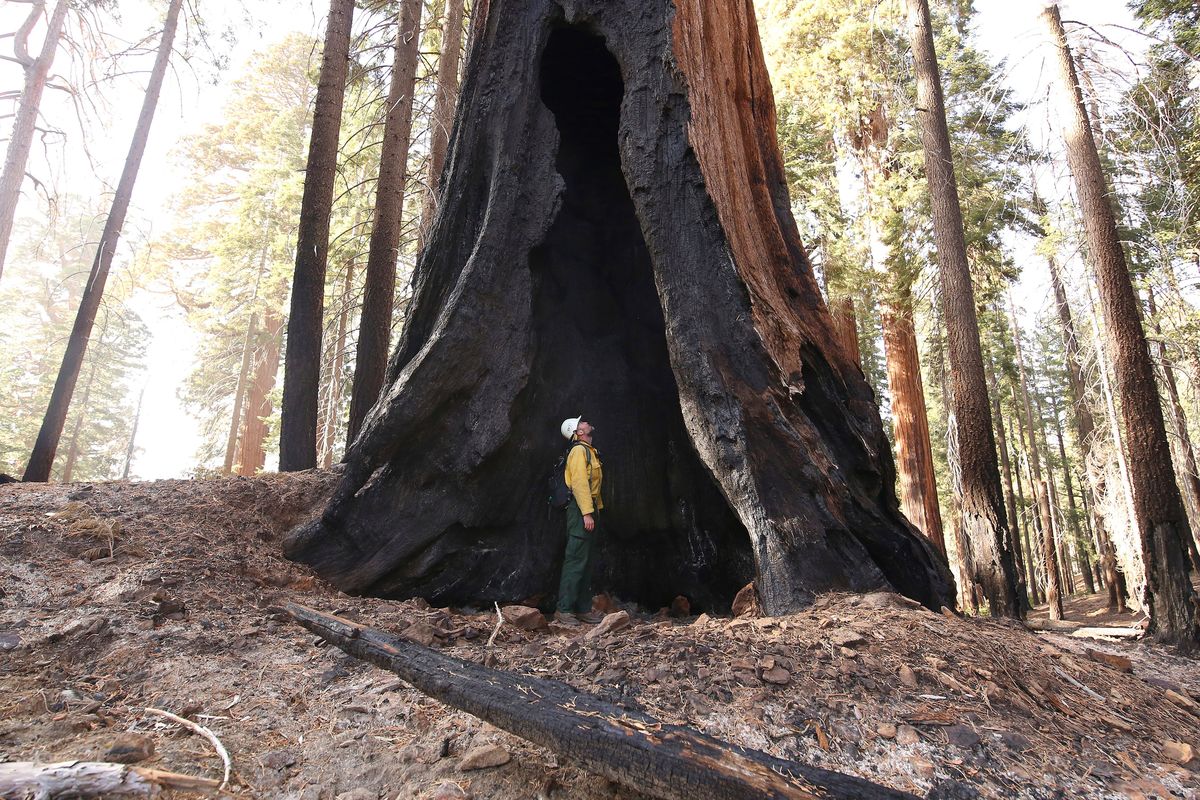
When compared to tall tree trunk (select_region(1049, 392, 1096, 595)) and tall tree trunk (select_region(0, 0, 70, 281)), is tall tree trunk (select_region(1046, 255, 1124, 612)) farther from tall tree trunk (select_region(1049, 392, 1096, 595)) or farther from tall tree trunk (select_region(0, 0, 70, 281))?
tall tree trunk (select_region(0, 0, 70, 281))

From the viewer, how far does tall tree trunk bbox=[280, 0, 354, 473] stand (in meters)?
7.94

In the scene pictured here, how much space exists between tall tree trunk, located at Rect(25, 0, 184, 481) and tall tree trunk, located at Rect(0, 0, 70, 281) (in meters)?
4.20

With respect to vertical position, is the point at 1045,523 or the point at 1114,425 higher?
the point at 1114,425

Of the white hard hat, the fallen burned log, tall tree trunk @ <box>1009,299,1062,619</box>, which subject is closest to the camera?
the fallen burned log

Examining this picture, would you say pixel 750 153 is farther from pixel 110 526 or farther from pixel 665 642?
pixel 110 526

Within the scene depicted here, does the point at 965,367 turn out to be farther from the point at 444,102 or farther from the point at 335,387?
the point at 335,387

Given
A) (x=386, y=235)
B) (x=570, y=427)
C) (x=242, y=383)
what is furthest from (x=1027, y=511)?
(x=242, y=383)

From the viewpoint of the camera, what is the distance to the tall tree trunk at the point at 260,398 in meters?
17.7

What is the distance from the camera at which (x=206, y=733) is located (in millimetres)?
2689

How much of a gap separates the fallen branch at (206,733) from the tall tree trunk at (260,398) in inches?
609

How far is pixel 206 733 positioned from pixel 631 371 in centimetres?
500

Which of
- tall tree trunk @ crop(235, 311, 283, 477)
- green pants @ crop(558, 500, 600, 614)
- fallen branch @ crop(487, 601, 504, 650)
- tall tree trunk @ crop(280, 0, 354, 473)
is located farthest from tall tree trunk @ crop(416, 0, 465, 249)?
tall tree trunk @ crop(235, 311, 283, 477)

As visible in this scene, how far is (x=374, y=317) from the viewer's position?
873 cm

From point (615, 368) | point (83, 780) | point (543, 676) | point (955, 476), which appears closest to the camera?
point (83, 780)
